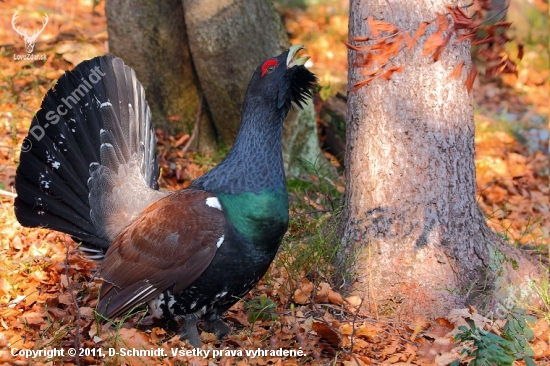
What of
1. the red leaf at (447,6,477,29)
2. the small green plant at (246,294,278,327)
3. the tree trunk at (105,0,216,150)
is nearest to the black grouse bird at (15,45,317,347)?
the small green plant at (246,294,278,327)

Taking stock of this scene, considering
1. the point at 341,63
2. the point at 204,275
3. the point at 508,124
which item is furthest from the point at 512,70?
the point at 341,63

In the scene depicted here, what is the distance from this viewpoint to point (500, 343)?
3572 mm

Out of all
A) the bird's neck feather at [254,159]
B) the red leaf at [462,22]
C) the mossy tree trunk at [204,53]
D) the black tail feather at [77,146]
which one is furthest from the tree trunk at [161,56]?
the red leaf at [462,22]

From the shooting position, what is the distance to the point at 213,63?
271 inches

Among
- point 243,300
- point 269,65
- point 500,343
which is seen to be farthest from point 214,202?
point 500,343

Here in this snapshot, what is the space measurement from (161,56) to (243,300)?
12.5ft

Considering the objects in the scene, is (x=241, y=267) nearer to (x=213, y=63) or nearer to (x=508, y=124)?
(x=213, y=63)

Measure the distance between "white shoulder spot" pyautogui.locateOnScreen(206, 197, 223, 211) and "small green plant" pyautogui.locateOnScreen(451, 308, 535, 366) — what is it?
65.2 inches

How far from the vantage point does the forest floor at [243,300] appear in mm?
4012

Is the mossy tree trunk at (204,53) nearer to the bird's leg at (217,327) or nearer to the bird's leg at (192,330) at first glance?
the bird's leg at (217,327)

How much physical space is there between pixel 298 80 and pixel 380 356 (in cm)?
192

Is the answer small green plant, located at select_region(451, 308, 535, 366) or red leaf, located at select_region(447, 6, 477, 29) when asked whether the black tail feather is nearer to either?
small green plant, located at select_region(451, 308, 535, 366)

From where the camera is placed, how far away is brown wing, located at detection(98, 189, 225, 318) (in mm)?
4004

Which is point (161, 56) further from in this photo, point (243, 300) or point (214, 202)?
point (243, 300)
